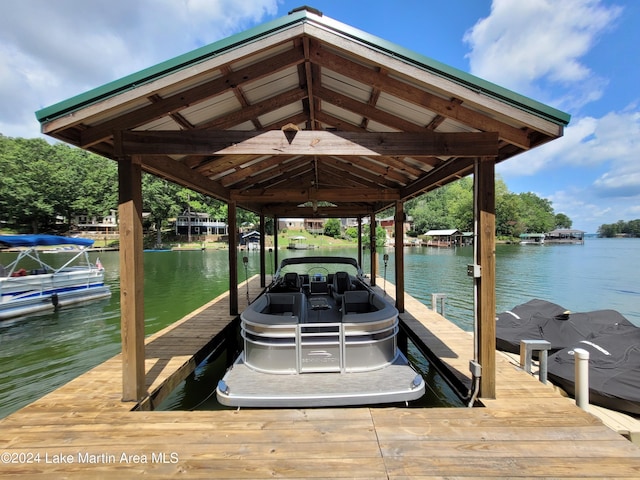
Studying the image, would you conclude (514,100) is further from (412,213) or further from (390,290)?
(412,213)

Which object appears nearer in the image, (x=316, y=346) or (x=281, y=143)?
(x=281, y=143)

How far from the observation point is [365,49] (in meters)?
2.69

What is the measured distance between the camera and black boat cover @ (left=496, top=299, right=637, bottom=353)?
19.6 feet

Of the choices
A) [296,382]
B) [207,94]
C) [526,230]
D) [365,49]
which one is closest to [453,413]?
[296,382]

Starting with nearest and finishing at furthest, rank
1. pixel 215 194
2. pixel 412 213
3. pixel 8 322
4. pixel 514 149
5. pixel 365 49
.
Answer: pixel 365 49 → pixel 514 149 → pixel 215 194 → pixel 8 322 → pixel 412 213

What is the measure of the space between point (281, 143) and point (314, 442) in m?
2.85

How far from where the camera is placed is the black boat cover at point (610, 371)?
12.6 ft

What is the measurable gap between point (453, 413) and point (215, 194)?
530cm

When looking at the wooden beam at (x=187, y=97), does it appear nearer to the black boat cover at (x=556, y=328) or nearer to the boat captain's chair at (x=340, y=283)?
the boat captain's chair at (x=340, y=283)

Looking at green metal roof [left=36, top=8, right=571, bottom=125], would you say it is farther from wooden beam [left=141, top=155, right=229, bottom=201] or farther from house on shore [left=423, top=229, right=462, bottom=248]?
house on shore [left=423, top=229, right=462, bottom=248]

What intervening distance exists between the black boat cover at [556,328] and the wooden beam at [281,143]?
4.78m

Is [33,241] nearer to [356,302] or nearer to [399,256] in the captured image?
[356,302]

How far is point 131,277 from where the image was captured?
311 cm

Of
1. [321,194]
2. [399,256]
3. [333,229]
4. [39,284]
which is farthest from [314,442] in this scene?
[333,229]
